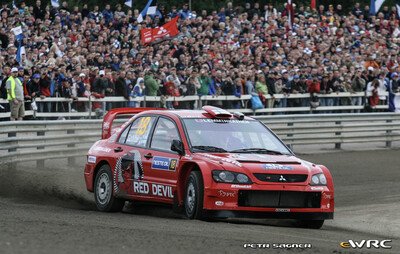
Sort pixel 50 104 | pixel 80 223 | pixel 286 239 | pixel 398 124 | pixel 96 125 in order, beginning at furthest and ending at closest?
pixel 398 124
pixel 50 104
pixel 96 125
pixel 80 223
pixel 286 239

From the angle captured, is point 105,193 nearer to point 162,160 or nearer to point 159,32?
point 162,160

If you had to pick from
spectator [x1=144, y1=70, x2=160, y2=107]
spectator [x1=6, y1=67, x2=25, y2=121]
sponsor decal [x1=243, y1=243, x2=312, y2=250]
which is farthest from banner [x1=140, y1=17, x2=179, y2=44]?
sponsor decal [x1=243, y1=243, x2=312, y2=250]

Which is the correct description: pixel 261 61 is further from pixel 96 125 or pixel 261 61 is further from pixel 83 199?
pixel 83 199

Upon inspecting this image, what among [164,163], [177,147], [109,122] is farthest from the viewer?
[109,122]

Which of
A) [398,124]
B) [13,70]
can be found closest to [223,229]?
[13,70]

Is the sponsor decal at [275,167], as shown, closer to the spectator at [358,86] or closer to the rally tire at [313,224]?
the rally tire at [313,224]

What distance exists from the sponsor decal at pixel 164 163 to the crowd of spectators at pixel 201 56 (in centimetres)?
1085

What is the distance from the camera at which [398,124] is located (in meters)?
27.6

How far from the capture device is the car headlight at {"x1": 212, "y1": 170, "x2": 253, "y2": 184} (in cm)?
1171

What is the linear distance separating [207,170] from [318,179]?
1287 millimetres

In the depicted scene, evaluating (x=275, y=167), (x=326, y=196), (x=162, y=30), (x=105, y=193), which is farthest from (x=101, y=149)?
(x=162, y=30)

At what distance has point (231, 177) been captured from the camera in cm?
1174

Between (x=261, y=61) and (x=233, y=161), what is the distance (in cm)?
1906

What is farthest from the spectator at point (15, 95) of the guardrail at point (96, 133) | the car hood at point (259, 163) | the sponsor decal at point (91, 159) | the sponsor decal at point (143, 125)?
the car hood at point (259, 163)
